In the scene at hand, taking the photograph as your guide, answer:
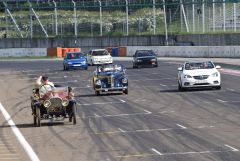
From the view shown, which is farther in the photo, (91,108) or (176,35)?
(176,35)

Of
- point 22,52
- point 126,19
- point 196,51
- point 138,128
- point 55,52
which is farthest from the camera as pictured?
point 22,52

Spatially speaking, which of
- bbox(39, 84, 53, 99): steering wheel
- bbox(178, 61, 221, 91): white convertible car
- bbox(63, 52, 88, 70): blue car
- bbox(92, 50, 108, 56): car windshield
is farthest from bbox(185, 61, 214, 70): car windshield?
bbox(92, 50, 108, 56): car windshield

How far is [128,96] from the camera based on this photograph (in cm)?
3566

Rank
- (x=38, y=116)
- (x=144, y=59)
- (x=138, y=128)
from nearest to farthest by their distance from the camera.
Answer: (x=138, y=128) → (x=38, y=116) → (x=144, y=59)

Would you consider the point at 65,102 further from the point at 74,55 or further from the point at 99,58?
the point at 99,58

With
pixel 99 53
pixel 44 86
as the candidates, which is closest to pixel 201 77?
pixel 44 86

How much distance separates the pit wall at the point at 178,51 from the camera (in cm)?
6894

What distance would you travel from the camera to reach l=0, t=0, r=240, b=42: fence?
79.1 meters

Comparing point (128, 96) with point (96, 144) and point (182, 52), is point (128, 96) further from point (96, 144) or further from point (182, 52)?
point (182, 52)

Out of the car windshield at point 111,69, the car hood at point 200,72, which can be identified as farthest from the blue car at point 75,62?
the car hood at point 200,72

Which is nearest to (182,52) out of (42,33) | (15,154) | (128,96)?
(42,33)

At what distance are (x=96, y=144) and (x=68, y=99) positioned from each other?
469 cm

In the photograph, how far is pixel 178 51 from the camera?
77.6 metres

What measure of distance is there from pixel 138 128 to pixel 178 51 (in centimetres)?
5463
